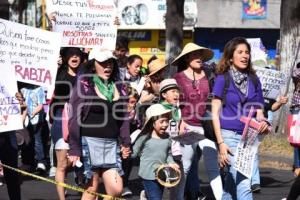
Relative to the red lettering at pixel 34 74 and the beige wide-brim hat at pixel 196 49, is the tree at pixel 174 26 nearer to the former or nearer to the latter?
the beige wide-brim hat at pixel 196 49

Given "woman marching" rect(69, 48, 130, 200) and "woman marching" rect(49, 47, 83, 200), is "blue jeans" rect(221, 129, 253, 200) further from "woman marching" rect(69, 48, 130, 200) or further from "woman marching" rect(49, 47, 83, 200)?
"woman marching" rect(49, 47, 83, 200)

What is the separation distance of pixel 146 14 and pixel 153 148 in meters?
24.1

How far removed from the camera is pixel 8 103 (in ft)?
27.4

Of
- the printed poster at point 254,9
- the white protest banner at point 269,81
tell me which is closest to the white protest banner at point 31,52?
the white protest banner at point 269,81

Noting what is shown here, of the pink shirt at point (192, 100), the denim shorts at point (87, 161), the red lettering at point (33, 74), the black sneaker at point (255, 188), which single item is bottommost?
the black sneaker at point (255, 188)

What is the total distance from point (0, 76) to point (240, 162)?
2.36m

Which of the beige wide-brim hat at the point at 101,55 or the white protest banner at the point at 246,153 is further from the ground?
the beige wide-brim hat at the point at 101,55

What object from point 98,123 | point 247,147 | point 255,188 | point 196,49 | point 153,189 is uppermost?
point 196,49

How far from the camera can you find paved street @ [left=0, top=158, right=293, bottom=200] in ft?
34.1

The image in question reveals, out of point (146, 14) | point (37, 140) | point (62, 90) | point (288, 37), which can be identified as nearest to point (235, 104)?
point (62, 90)

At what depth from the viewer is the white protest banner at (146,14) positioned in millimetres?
31438

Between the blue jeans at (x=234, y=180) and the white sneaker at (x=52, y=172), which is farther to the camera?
the white sneaker at (x=52, y=172)

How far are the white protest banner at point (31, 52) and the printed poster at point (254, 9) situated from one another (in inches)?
904

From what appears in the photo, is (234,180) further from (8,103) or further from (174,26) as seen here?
(174,26)
